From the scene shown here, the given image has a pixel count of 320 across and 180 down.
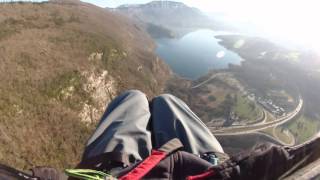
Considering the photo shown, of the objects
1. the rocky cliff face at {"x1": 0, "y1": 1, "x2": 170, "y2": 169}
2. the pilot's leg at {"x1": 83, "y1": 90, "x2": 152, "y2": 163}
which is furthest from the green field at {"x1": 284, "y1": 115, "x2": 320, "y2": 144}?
the pilot's leg at {"x1": 83, "y1": 90, "x2": 152, "y2": 163}

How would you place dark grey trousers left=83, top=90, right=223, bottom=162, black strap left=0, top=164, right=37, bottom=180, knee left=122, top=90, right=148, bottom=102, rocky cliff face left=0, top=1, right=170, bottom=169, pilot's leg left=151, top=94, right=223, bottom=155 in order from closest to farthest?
black strap left=0, top=164, right=37, bottom=180, dark grey trousers left=83, top=90, right=223, bottom=162, pilot's leg left=151, top=94, right=223, bottom=155, knee left=122, top=90, right=148, bottom=102, rocky cliff face left=0, top=1, right=170, bottom=169

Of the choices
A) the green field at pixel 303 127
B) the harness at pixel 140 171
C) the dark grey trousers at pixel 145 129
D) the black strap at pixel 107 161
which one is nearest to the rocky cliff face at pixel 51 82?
the dark grey trousers at pixel 145 129

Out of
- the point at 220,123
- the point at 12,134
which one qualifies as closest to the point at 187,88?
the point at 220,123

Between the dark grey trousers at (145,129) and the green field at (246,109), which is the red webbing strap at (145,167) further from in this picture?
the green field at (246,109)

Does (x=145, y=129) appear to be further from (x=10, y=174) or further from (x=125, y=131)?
(x=10, y=174)

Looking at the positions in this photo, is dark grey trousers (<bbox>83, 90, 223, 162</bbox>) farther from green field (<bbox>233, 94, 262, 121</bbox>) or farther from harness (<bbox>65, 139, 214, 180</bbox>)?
green field (<bbox>233, 94, 262, 121</bbox>)

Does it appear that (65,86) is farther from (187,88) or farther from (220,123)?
(187,88)

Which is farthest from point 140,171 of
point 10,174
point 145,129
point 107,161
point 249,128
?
point 249,128
